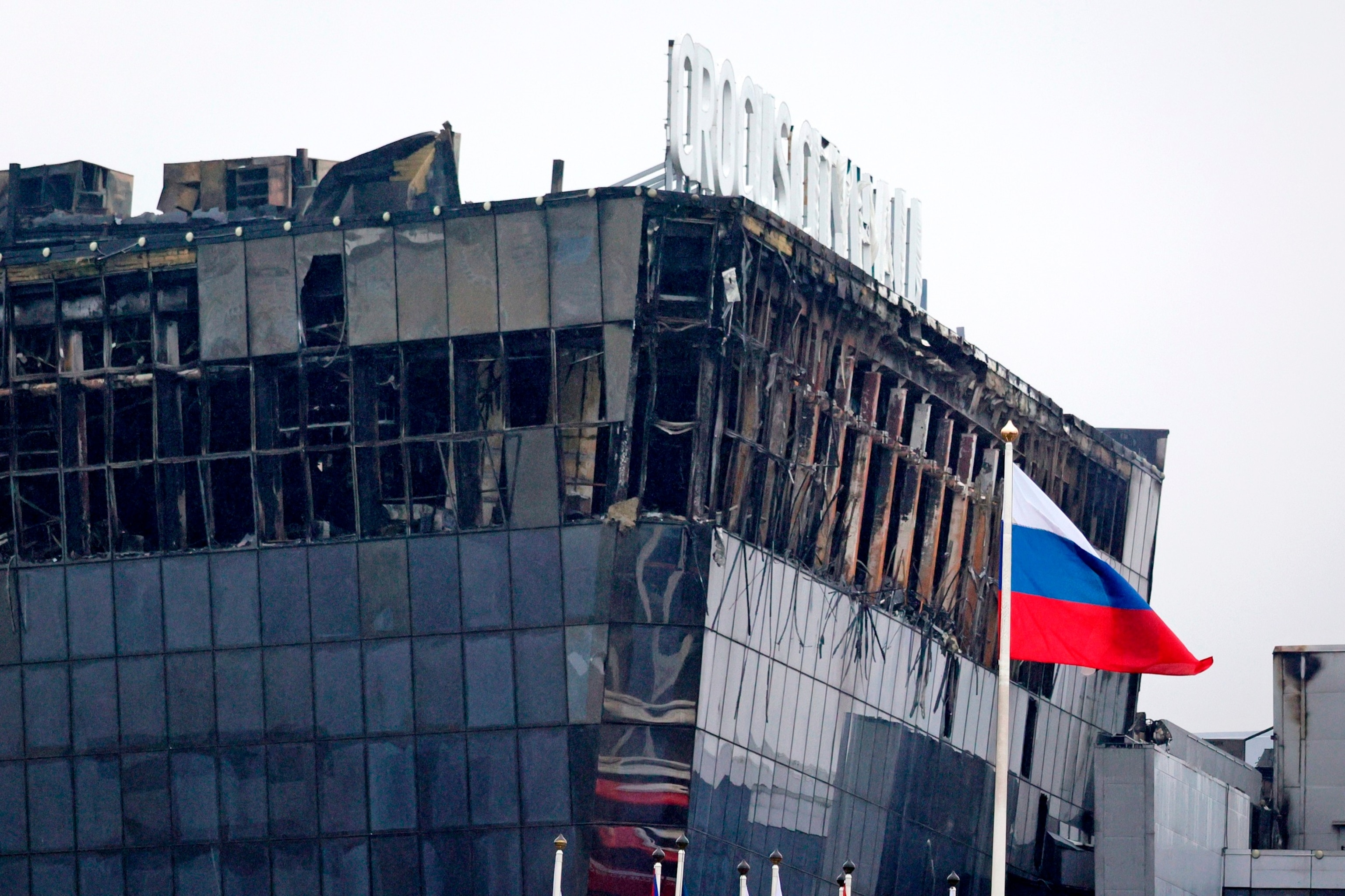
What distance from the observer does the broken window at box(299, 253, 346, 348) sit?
204 ft

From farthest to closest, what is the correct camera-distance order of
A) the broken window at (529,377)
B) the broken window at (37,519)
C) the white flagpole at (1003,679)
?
the broken window at (37,519), the broken window at (529,377), the white flagpole at (1003,679)

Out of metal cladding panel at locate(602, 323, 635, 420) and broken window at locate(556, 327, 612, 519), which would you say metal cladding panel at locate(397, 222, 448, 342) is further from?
metal cladding panel at locate(602, 323, 635, 420)

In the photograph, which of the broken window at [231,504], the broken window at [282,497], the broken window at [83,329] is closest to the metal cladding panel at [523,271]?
the broken window at [282,497]

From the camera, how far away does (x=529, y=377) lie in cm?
6047

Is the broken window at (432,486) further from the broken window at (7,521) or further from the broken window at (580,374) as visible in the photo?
the broken window at (7,521)

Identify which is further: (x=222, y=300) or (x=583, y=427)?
(x=222, y=300)

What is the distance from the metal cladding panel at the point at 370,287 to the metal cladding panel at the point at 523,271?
299 centimetres

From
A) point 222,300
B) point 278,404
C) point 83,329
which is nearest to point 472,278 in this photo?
point 278,404

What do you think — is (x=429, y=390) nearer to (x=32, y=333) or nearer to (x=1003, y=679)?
(x=32, y=333)

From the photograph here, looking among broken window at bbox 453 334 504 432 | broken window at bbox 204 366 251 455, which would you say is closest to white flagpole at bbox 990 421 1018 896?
broken window at bbox 453 334 504 432

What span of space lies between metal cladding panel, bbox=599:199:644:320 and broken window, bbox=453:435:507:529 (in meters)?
4.47

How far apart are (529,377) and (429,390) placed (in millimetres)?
2796

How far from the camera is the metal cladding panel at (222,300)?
206ft

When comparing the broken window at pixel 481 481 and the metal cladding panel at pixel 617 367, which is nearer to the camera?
the metal cladding panel at pixel 617 367
